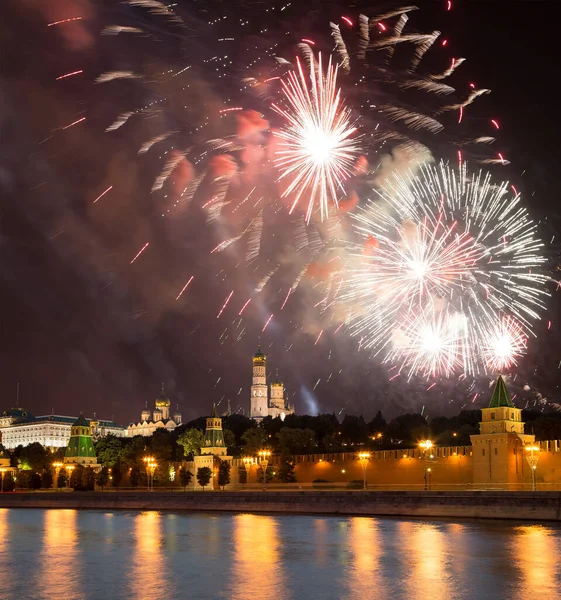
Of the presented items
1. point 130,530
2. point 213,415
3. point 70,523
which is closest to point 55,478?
point 213,415

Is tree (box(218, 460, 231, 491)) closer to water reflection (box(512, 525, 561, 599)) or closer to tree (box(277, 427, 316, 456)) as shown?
tree (box(277, 427, 316, 456))

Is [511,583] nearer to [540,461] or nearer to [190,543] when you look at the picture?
[190,543]

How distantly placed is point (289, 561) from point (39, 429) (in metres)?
171

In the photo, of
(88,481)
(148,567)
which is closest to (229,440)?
(88,481)

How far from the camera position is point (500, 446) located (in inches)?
1788

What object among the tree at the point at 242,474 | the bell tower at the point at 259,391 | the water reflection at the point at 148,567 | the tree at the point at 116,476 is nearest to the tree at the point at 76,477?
the tree at the point at 116,476

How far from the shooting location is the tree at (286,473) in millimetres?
60781

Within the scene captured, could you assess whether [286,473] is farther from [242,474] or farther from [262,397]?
[262,397]

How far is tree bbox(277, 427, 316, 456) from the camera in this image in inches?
2859

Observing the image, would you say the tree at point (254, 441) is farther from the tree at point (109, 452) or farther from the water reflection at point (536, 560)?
the water reflection at point (536, 560)

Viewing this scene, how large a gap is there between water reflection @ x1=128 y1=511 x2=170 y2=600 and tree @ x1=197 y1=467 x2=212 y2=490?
30.8 m

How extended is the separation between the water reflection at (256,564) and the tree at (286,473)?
2768 cm

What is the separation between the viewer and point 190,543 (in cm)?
2689

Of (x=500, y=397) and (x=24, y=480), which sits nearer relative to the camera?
(x=500, y=397)
